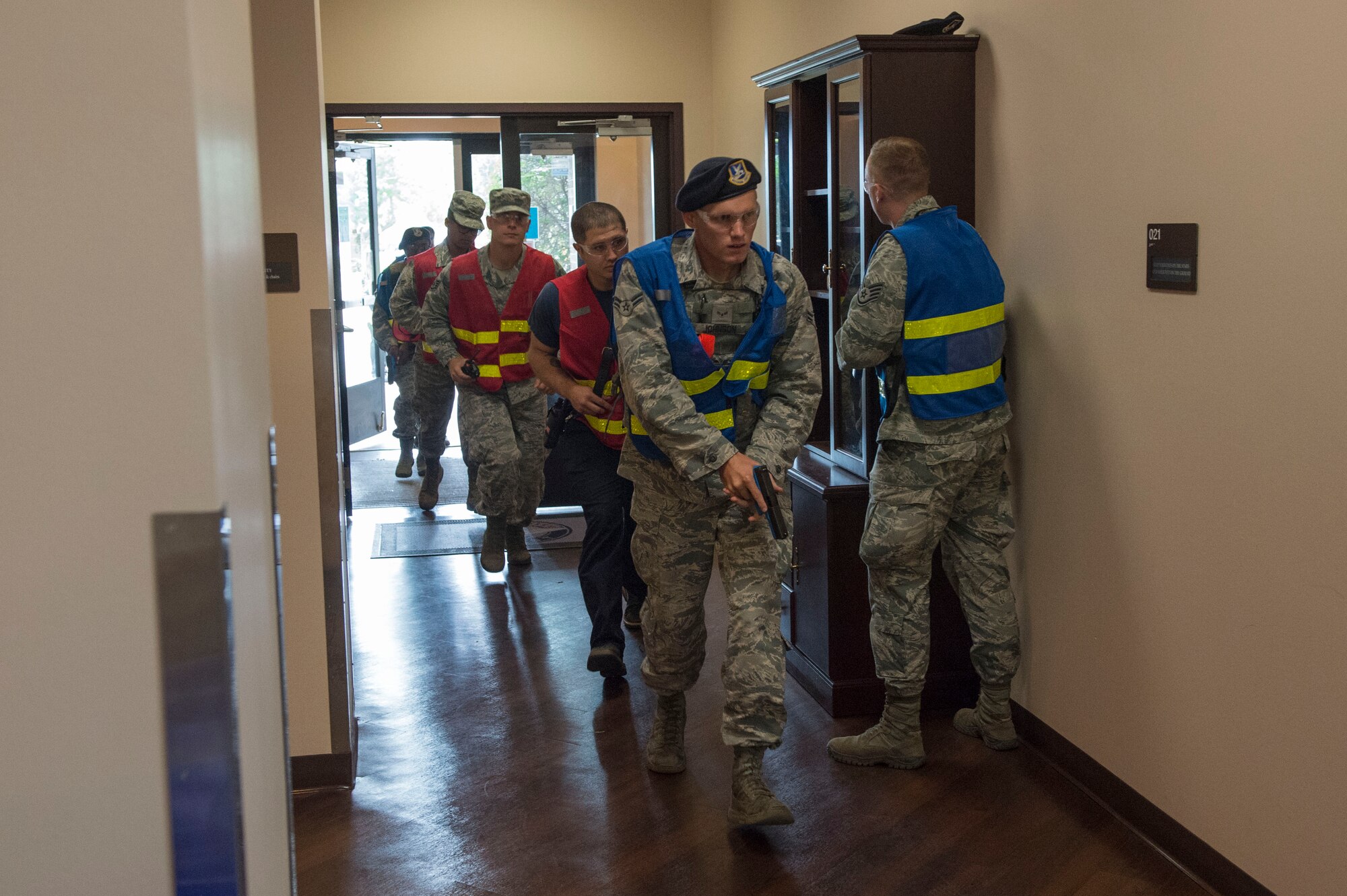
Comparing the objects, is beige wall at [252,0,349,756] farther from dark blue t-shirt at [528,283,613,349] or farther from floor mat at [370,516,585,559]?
floor mat at [370,516,585,559]

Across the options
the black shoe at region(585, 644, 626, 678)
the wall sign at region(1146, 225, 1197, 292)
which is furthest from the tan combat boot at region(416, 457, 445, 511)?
the wall sign at region(1146, 225, 1197, 292)

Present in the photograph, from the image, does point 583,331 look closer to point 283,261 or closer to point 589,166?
point 283,261

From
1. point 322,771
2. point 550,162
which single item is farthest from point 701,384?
point 550,162

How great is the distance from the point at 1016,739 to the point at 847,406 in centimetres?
120

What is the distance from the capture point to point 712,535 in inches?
123

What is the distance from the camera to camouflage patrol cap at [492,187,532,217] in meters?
5.16

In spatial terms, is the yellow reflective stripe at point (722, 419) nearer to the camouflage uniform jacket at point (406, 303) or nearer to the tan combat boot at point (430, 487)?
the camouflage uniform jacket at point (406, 303)

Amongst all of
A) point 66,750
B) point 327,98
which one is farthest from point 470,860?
point 327,98

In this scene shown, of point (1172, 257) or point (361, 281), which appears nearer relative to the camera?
point (1172, 257)

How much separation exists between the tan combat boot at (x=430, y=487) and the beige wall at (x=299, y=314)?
382 centimetres

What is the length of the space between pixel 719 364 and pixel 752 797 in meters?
1.06

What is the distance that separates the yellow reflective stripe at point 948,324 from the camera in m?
3.22

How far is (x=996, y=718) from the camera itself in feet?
11.4

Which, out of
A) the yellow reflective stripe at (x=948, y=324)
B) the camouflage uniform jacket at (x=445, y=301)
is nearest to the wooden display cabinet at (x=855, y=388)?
the yellow reflective stripe at (x=948, y=324)
